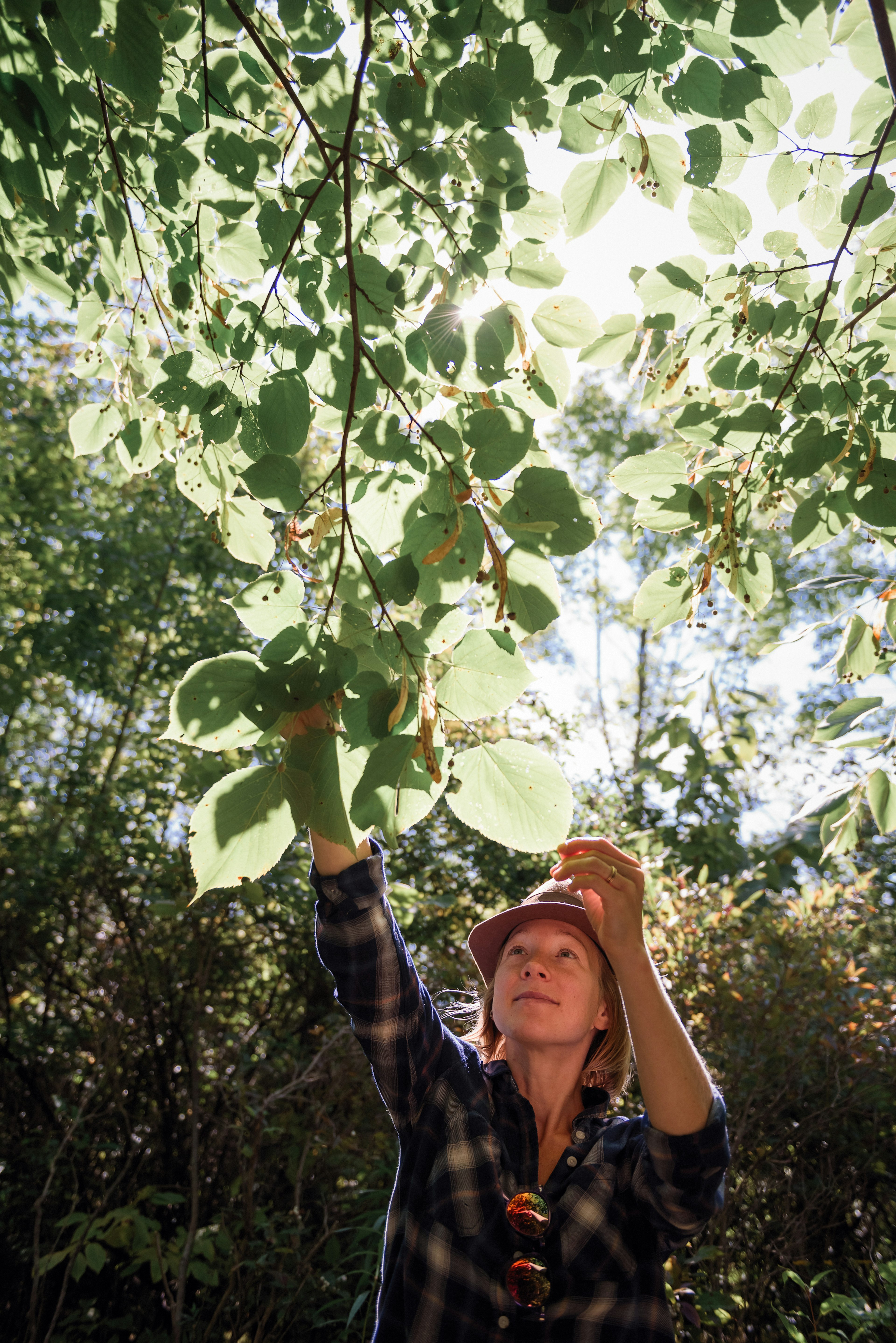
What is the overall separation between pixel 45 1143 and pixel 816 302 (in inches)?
163

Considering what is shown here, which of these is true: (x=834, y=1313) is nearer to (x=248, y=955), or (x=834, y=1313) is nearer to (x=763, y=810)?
(x=248, y=955)

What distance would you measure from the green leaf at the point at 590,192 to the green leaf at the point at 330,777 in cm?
82

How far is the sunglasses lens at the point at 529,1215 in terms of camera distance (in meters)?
1.15

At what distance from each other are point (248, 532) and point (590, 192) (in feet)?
2.61

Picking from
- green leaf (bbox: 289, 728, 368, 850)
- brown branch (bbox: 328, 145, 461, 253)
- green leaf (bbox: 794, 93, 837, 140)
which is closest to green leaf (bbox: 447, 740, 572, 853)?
green leaf (bbox: 289, 728, 368, 850)

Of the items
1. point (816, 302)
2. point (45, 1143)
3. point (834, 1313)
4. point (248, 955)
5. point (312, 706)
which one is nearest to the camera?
point (312, 706)

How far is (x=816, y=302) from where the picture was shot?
146 centimetres

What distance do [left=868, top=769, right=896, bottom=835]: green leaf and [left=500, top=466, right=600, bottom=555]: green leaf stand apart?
1.16m

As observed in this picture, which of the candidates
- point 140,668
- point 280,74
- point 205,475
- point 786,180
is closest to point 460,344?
point 280,74

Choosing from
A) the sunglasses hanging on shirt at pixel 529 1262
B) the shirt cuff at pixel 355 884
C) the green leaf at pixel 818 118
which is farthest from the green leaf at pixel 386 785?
the green leaf at pixel 818 118

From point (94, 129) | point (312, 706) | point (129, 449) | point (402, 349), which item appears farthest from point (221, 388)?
point (94, 129)

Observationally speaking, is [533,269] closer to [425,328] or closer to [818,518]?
[425,328]

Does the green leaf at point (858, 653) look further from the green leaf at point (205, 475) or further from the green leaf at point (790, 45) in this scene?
the green leaf at point (205, 475)

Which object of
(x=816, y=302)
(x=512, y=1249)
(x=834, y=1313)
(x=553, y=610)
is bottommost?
(x=834, y=1313)
